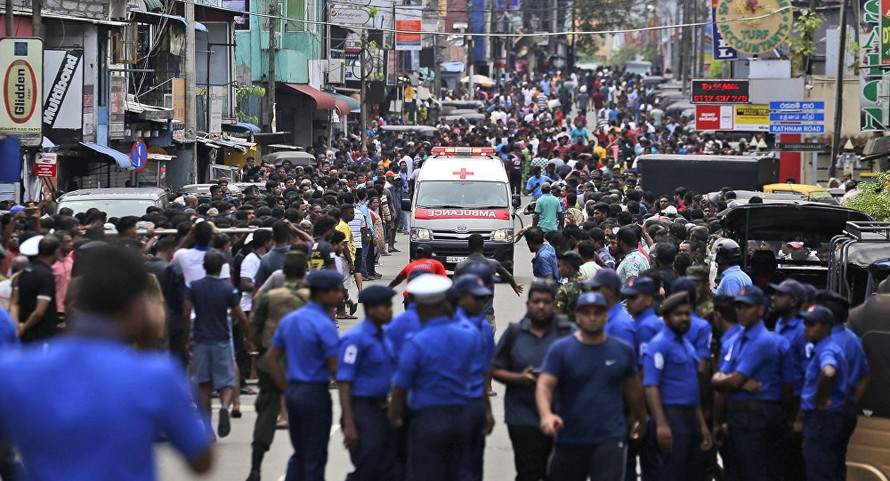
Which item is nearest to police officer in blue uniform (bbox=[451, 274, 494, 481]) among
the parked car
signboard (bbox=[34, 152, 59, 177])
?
the parked car

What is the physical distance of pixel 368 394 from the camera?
8797 millimetres

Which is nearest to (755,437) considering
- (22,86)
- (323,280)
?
(323,280)

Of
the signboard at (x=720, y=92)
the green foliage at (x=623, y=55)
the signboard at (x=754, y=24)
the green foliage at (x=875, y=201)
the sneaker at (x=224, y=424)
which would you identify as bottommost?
the sneaker at (x=224, y=424)

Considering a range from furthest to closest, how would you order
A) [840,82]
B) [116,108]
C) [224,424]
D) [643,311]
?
[840,82] < [116,108] < [224,424] < [643,311]

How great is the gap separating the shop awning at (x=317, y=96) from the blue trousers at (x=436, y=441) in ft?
131

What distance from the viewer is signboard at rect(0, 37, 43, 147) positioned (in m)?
23.0

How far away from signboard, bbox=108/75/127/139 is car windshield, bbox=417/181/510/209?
840 centimetres

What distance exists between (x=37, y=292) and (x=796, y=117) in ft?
76.3

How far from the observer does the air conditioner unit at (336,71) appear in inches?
2102

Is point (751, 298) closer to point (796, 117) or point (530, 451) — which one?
point (530, 451)

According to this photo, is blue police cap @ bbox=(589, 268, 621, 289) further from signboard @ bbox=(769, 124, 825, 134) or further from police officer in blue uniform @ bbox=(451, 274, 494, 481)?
signboard @ bbox=(769, 124, 825, 134)

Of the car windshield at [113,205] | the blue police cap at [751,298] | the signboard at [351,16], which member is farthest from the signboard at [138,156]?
the signboard at [351,16]

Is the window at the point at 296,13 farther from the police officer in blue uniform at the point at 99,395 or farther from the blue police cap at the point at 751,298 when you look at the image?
the police officer in blue uniform at the point at 99,395

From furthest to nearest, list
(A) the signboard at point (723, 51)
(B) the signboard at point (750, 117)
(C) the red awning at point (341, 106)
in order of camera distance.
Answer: (C) the red awning at point (341, 106)
(A) the signboard at point (723, 51)
(B) the signboard at point (750, 117)
